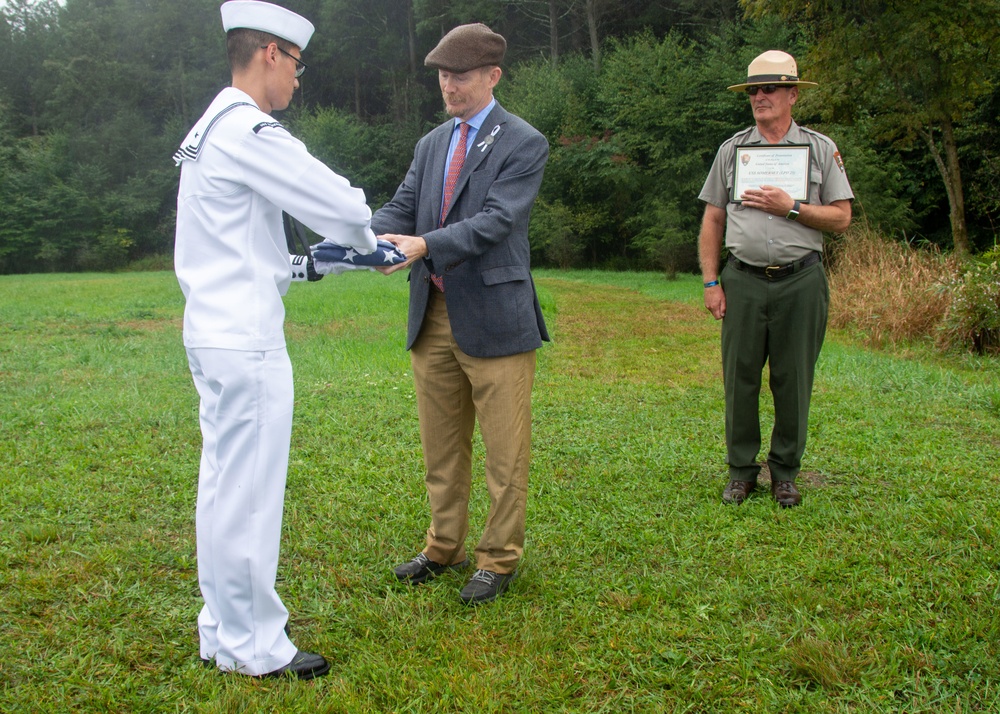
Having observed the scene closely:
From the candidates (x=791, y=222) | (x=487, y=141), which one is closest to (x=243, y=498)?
(x=487, y=141)

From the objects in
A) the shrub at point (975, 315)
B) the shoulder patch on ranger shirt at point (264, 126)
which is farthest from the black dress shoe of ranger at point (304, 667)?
the shrub at point (975, 315)

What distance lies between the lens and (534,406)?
21.5 feet

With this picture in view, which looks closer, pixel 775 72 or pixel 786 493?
pixel 775 72

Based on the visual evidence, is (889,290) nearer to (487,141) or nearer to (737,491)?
(737,491)

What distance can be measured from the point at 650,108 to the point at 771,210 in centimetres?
2455

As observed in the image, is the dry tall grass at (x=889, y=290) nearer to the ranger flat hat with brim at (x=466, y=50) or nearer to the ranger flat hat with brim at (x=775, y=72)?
the ranger flat hat with brim at (x=775, y=72)

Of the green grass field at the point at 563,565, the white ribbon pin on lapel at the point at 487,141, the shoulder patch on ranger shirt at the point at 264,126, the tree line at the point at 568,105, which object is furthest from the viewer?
the tree line at the point at 568,105

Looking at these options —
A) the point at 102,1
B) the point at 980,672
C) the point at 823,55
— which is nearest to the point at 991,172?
the point at 823,55

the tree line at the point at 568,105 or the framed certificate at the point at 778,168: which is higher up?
the tree line at the point at 568,105

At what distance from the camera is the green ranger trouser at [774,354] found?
13.8ft

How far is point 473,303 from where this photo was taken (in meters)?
3.20

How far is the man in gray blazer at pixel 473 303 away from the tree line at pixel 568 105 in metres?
12.4

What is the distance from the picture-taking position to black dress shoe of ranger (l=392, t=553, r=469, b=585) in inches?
134

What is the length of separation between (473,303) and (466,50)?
92 centimetres
